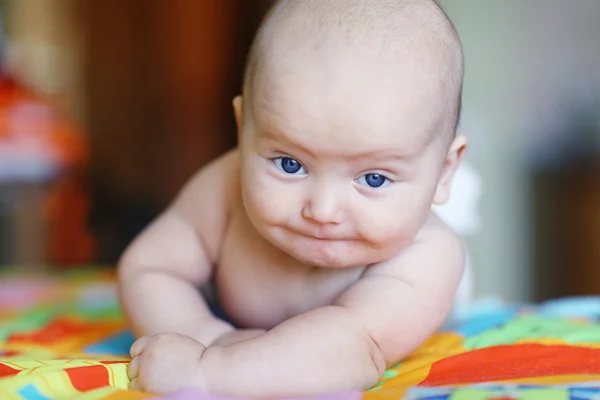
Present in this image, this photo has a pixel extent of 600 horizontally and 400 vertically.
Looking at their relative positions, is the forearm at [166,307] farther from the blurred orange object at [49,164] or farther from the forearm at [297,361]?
the blurred orange object at [49,164]

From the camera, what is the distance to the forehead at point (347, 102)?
34.4 inches

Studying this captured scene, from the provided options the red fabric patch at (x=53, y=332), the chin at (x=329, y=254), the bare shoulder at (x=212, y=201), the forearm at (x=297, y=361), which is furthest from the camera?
the red fabric patch at (x=53, y=332)

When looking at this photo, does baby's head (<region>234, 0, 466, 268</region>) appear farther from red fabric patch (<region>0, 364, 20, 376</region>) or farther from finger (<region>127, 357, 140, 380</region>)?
red fabric patch (<region>0, 364, 20, 376</region>)

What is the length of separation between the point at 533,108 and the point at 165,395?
294 cm

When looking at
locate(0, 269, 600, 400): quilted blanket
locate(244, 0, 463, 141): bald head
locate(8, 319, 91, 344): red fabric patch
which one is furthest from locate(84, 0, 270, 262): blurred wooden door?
locate(244, 0, 463, 141): bald head

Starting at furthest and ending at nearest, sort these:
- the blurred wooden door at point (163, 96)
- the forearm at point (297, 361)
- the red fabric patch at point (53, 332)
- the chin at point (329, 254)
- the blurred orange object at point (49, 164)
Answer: the blurred wooden door at point (163, 96) → the blurred orange object at point (49, 164) → the red fabric patch at point (53, 332) → the chin at point (329, 254) → the forearm at point (297, 361)

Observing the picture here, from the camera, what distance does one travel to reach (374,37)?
2.98ft

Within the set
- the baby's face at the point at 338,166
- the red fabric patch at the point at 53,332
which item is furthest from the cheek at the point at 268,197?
the red fabric patch at the point at 53,332

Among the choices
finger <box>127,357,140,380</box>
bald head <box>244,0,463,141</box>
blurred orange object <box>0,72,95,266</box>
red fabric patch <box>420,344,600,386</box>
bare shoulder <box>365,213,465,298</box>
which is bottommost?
blurred orange object <box>0,72,95,266</box>

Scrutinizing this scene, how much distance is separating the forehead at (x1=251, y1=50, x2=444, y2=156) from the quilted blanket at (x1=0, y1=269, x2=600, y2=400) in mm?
272

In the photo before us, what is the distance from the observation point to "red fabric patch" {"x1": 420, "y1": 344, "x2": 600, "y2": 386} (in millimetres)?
937

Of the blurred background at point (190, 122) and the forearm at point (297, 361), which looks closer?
the forearm at point (297, 361)

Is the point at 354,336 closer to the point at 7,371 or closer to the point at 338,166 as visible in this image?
the point at 338,166

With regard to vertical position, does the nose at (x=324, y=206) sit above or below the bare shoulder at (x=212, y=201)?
above
